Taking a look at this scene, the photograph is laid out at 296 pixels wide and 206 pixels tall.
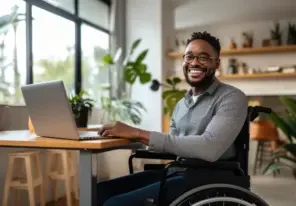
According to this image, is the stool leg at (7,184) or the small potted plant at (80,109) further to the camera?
the small potted plant at (80,109)

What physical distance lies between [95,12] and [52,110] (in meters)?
3.84

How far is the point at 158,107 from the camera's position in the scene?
209 inches

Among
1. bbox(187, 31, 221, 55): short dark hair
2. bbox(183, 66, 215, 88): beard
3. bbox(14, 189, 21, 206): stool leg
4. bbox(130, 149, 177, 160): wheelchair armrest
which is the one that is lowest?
bbox(14, 189, 21, 206): stool leg

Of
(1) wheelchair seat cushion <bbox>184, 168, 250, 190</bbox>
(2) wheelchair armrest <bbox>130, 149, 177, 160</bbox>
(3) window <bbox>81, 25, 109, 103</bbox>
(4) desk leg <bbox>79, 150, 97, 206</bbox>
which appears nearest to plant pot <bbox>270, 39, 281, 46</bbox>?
(3) window <bbox>81, 25, 109, 103</bbox>

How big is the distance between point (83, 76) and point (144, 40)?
128 cm

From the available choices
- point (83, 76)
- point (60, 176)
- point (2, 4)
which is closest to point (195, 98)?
point (60, 176)

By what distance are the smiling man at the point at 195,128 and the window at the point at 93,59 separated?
9.84 ft

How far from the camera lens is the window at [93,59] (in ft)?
15.0

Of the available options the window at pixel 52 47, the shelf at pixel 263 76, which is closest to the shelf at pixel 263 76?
the shelf at pixel 263 76

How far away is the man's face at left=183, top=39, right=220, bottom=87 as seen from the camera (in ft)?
5.10

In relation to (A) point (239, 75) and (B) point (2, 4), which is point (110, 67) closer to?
(A) point (239, 75)

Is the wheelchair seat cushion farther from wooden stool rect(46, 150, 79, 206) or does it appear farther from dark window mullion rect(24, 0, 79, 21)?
dark window mullion rect(24, 0, 79, 21)

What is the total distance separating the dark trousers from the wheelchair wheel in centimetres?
16

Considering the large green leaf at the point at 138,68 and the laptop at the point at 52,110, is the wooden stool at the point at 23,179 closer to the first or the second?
the laptop at the point at 52,110
